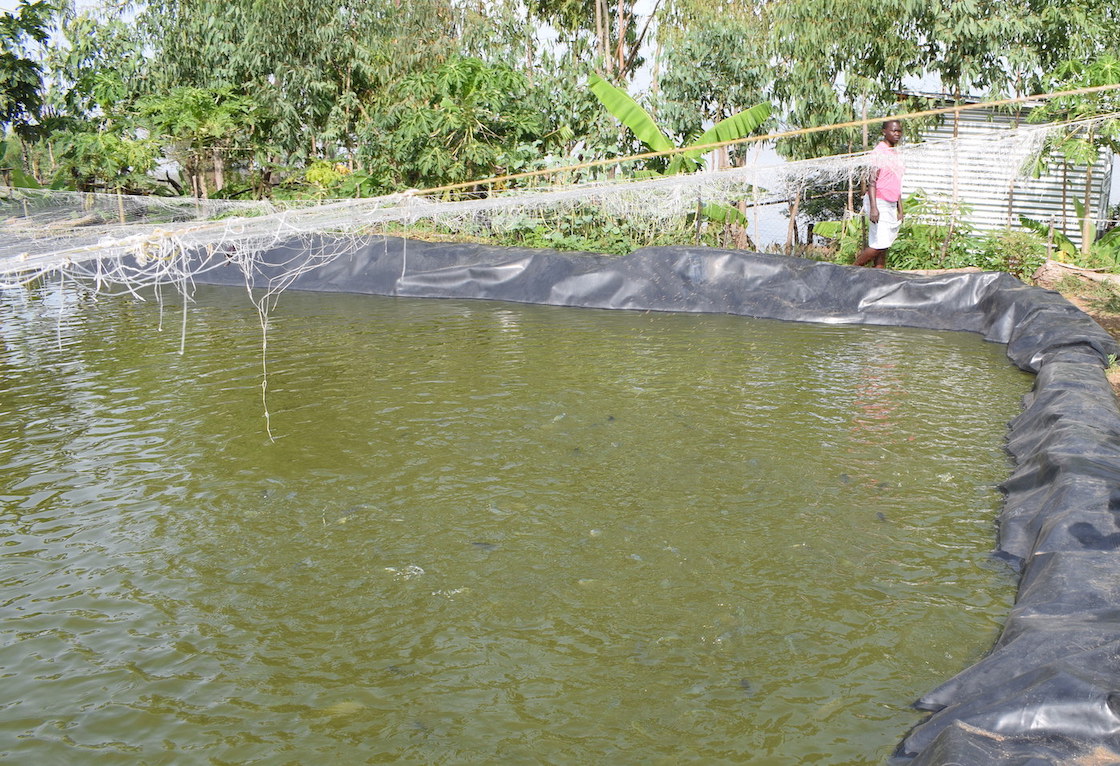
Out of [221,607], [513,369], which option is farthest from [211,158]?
[221,607]

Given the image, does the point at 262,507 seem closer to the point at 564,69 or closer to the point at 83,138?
the point at 564,69

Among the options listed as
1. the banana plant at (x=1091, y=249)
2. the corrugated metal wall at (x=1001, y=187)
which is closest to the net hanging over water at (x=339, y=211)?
the corrugated metal wall at (x=1001, y=187)

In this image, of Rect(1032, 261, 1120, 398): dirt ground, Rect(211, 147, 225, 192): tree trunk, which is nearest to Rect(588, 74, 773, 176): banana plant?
Rect(1032, 261, 1120, 398): dirt ground

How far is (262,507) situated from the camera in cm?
463

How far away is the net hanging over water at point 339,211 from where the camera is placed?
5625 millimetres

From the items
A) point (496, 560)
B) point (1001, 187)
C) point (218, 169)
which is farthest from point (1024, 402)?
point (218, 169)

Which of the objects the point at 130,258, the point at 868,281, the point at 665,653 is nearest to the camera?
the point at 665,653

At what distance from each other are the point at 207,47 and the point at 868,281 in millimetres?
12159

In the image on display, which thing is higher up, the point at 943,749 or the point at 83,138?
the point at 83,138

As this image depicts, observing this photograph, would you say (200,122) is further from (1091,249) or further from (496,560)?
(496,560)

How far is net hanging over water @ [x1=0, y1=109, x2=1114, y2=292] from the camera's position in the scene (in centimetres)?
562

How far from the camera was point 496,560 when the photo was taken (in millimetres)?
4000

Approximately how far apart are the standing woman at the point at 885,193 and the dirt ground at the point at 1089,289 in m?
1.77

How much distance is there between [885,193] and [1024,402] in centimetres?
341
